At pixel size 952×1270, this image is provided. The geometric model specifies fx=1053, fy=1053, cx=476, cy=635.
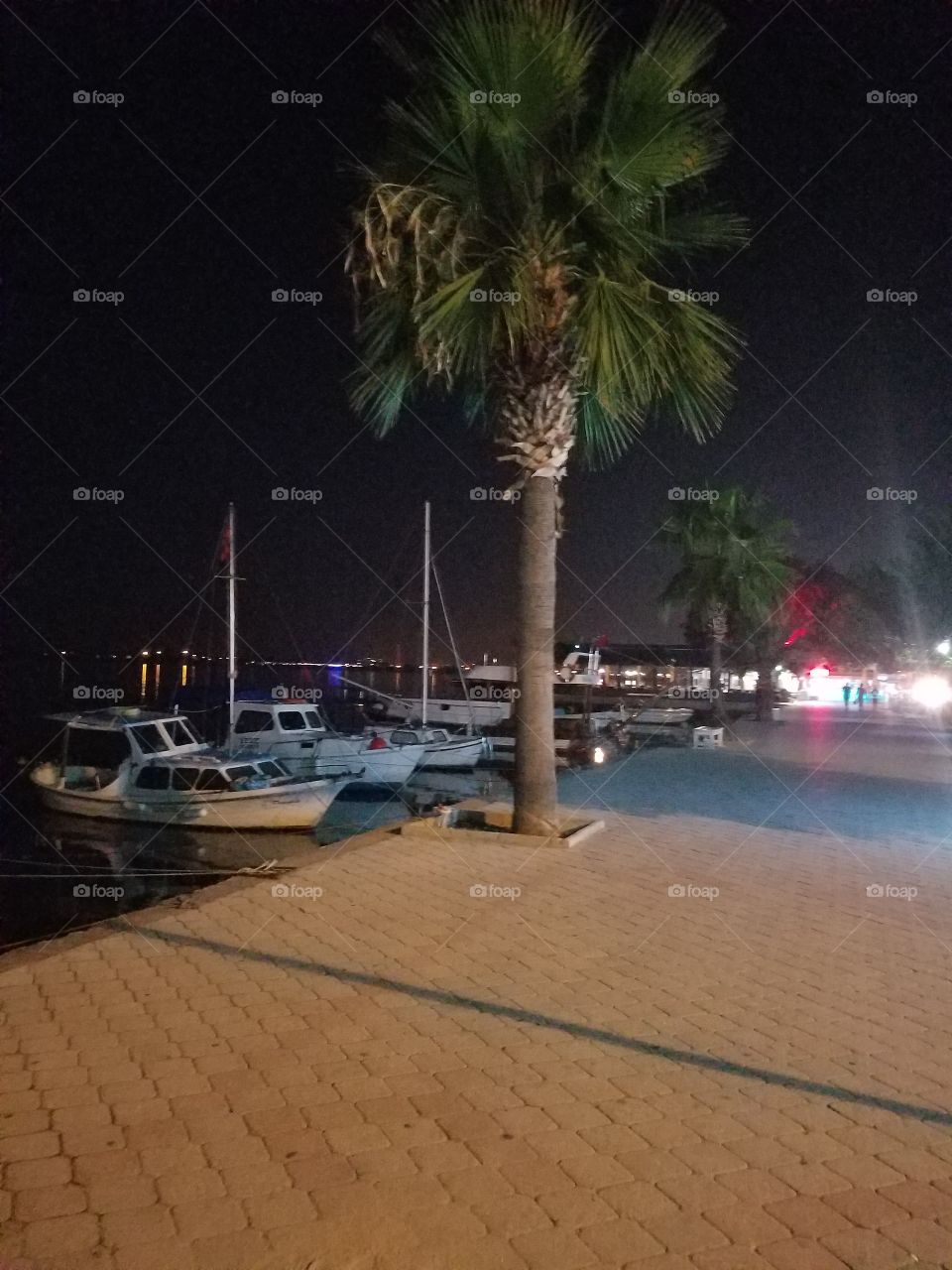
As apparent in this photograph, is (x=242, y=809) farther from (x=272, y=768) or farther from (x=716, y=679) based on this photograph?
(x=716, y=679)

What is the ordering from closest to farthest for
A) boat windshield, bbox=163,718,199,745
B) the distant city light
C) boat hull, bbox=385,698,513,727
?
boat windshield, bbox=163,718,199,745 → boat hull, bbox=385,698,513,727 → the distant city light

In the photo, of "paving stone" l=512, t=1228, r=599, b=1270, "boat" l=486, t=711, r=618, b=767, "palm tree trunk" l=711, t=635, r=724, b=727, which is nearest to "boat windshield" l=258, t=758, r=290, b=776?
"boat" l=486, t=711, r=618, b=767

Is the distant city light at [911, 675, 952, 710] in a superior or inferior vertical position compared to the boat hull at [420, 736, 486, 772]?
superior

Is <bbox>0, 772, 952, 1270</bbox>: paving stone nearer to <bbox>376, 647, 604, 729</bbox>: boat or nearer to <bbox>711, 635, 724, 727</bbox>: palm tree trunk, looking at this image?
<bbox>376, 647, 604, 729</bbox>: boat

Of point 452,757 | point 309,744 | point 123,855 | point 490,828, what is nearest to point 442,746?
point 452,757

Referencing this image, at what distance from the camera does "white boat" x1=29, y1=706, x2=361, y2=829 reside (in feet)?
54.0

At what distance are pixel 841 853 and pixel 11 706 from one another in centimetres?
5811

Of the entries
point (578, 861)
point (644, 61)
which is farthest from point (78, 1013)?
point (644, 61)

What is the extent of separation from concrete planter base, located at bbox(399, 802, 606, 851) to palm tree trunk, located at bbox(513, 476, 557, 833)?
24 cm

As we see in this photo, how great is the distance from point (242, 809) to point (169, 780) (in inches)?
66.3

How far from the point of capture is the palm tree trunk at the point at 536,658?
A: 972cm

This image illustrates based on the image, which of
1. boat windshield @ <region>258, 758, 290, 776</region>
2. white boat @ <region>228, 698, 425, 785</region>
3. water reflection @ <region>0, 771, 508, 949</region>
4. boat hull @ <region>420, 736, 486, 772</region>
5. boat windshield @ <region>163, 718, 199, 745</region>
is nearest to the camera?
water reflection @ <region>0, 771, 508, 949</region>

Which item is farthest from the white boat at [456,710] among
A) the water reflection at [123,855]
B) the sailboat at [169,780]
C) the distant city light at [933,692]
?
the distant city light at [933,692]

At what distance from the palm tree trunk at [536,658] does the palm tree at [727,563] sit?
2049 cm
